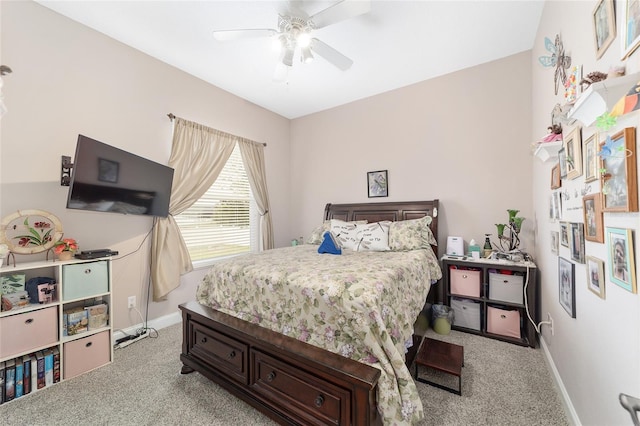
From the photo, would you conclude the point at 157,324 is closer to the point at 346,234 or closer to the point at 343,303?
the point at 346,234

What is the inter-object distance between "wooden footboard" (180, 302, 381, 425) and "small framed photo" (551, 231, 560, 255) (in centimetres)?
165

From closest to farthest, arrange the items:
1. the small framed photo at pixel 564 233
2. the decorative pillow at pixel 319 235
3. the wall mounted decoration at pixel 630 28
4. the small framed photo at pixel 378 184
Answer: the wall mounted decoration at pixel 630 28 → the small framed photo at pixel 564 233 → the decorative pillow at pixel 319 235 → the small framed photo at pixel 378 184

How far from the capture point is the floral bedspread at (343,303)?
1.37 metres

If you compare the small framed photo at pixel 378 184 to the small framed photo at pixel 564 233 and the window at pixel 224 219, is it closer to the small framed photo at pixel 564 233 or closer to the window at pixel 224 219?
the window at pixel 224 219

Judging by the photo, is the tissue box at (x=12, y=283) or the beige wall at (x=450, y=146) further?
the beige wall at (x=450, y=146)

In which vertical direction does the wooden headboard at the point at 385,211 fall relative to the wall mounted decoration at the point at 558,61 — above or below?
below

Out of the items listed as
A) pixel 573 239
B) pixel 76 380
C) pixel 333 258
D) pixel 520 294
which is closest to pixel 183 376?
pixel 76 380

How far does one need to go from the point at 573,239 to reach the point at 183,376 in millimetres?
2913

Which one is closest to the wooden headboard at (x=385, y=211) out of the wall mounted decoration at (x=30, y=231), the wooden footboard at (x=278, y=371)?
the wooden footboard at (x=278, y=371)

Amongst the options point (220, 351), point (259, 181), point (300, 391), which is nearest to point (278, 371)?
point (300, 391)

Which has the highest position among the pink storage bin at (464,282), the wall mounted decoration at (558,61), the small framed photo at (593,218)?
the wall mounted decoration at (558,61)

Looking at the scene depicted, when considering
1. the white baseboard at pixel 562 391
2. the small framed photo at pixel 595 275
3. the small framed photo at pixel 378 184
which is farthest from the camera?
the small framed photo at pixel 378 184

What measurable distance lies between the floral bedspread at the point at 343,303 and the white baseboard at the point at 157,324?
1.12 m

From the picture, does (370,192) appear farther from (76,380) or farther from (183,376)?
(76,380)
